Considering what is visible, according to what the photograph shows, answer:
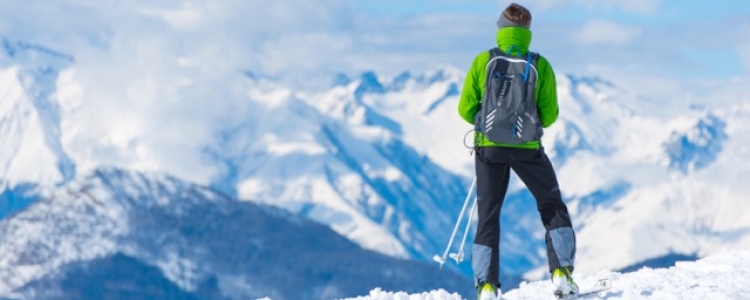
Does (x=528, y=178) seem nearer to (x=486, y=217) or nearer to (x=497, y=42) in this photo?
(x=486, y=217)

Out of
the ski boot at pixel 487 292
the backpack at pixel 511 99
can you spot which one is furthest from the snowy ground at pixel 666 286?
the backpack at pixel 511 99

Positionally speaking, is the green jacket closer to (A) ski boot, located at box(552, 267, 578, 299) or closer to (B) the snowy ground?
(A) ski boot, located at box(552, 267, 578, 299)

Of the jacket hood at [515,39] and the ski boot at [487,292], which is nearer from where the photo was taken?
the jacket hood at [515,39]

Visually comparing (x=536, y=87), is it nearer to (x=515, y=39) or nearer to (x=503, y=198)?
(x=515, y=39)

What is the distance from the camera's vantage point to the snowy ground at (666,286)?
20281mm

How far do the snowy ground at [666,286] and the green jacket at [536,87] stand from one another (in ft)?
11.2

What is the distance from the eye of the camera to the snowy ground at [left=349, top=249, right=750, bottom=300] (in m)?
20.3

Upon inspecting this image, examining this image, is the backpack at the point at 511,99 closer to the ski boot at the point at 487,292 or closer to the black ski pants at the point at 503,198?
the black ski pants at the point at 503,198

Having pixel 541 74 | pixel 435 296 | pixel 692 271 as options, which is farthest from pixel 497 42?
pixel 692 271

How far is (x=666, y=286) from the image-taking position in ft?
71.5

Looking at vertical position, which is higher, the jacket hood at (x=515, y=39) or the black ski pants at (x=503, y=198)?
the jacket hood at (x=515, y=39)

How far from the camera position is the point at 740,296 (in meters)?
20.1

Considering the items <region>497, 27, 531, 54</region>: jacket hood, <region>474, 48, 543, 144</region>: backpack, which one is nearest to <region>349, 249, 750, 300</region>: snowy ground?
<region>474, 48, 543, 144</region>: backpack

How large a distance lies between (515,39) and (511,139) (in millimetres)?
1494
